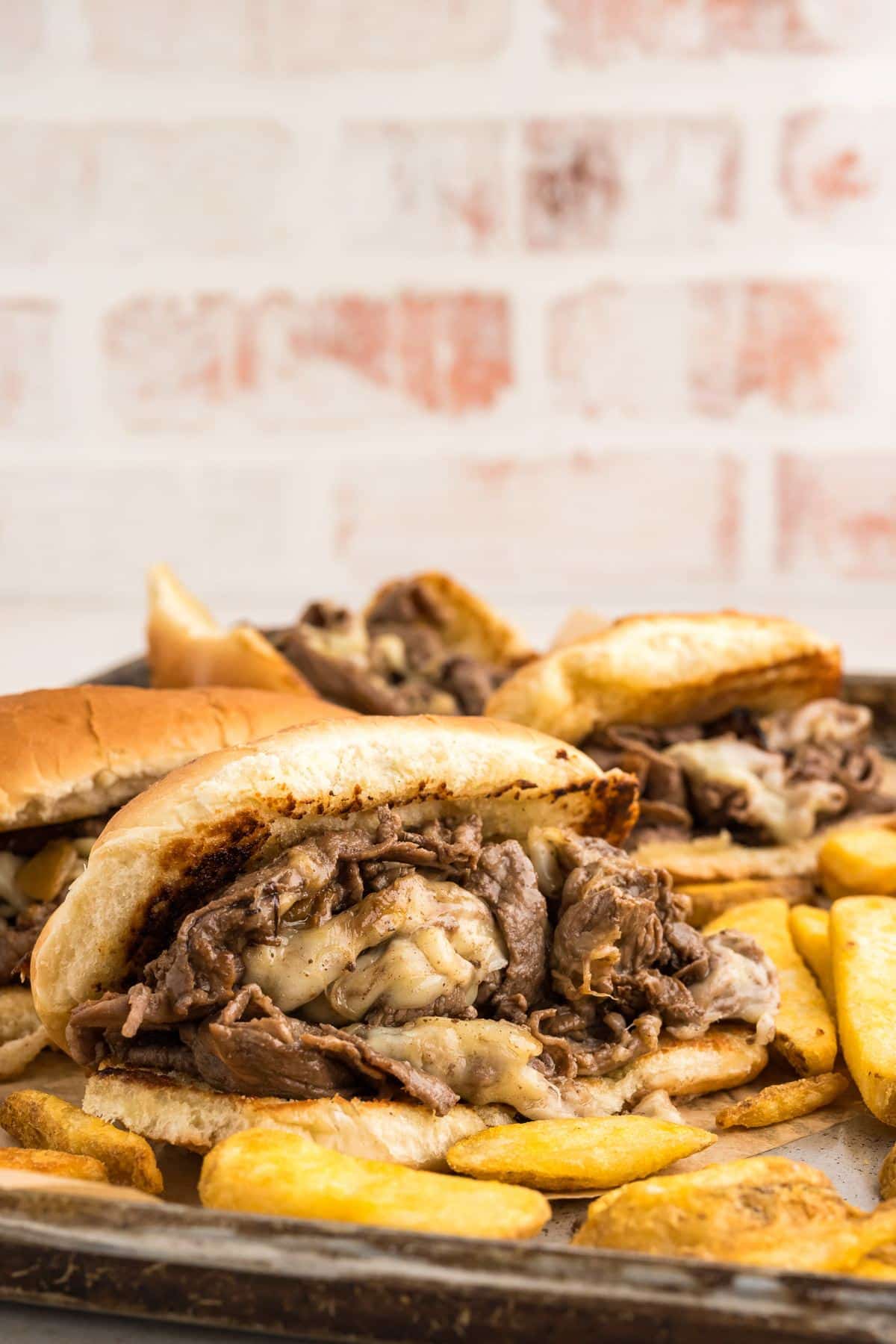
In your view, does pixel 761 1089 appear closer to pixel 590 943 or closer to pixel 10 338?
pixel 590 943

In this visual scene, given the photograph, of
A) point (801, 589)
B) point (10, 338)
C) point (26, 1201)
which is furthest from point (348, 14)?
point (26, 1201)

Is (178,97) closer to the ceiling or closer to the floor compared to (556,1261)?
closer to the ceiling

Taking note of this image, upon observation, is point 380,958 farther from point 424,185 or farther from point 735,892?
point 424,185

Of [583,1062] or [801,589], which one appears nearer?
[583,1062]

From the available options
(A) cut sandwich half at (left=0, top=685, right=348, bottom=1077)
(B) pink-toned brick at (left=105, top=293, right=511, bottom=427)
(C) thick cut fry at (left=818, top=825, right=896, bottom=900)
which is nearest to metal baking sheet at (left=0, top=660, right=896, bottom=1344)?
(A) cut sandwich half at (left=0, top=685, right=348, bottom=1077)

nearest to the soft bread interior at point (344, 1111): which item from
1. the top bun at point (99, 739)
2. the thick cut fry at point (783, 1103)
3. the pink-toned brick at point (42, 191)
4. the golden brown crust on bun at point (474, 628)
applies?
the thick cut fry at point (783, 1103)

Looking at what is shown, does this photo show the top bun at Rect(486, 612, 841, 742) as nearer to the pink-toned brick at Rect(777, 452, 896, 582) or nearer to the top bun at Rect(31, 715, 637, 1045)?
the top bun at Rect(31, 715, 637, 1045)
